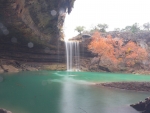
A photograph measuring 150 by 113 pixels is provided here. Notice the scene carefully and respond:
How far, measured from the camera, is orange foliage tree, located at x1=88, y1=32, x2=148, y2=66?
3556 cm

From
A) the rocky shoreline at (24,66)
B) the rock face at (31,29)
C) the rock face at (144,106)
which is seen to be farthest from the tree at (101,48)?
the rock face at (144,106)

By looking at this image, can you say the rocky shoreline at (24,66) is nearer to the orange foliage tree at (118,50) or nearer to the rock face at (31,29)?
the rock face at (31,29)

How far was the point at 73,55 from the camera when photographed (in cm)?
3566

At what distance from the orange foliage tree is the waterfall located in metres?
2.70

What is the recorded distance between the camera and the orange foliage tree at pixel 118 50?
117 ft

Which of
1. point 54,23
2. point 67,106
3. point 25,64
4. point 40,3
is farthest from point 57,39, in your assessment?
point 67,106

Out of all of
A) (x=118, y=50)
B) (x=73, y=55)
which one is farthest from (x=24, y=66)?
(x=118, y=50)

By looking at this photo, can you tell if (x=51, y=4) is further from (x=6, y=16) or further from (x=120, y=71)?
(x=120, y=71)

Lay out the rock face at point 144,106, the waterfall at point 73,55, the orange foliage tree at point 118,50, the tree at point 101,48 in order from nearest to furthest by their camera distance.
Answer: the rock face at point 144,106 < the waterfall at point 73,55 < the tree at point 101,48 < the orange foliage tree at point 118,50

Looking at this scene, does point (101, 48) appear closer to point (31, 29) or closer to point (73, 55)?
point (73, 55)

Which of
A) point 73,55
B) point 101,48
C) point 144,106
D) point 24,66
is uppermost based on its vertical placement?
point 101,48

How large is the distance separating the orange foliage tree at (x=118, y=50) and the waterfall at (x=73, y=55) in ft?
8.86

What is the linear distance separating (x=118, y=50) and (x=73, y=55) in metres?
9.36

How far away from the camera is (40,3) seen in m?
23.3
